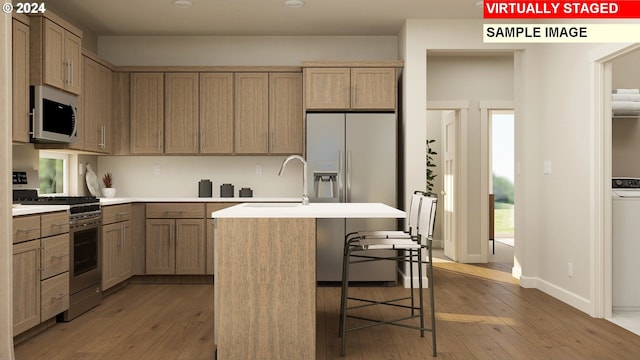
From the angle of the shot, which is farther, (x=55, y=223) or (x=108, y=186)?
(x=108, y=186)

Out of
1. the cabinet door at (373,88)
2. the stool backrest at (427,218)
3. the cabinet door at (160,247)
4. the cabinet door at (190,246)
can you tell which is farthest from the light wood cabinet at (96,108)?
the stool backrest at (427,218)

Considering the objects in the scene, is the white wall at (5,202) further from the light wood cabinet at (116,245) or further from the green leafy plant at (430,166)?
the green leafy plant at (430,166)

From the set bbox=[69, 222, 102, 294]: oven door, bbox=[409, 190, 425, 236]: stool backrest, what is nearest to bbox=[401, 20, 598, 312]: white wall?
bbox=[409, 190, 425, 236]: stool backrest

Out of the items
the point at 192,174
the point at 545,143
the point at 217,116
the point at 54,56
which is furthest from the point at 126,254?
the point at 545,143

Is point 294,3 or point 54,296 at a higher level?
point 294,3

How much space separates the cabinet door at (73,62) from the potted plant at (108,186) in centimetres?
134

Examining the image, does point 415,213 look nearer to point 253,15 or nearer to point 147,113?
point 253,15

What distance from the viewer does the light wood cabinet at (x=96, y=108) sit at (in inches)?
195

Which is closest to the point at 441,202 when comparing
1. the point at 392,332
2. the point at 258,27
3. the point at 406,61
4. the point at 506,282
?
the point at 506,282

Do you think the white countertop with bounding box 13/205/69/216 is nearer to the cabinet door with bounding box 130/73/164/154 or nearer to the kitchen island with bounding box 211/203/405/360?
the kitchen island with bounding box 211/203/405/360

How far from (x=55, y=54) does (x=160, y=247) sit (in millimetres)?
2134

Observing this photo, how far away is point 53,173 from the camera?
5.13m

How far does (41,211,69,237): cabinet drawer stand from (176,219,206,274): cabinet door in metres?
1.60

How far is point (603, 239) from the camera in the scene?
409cm
